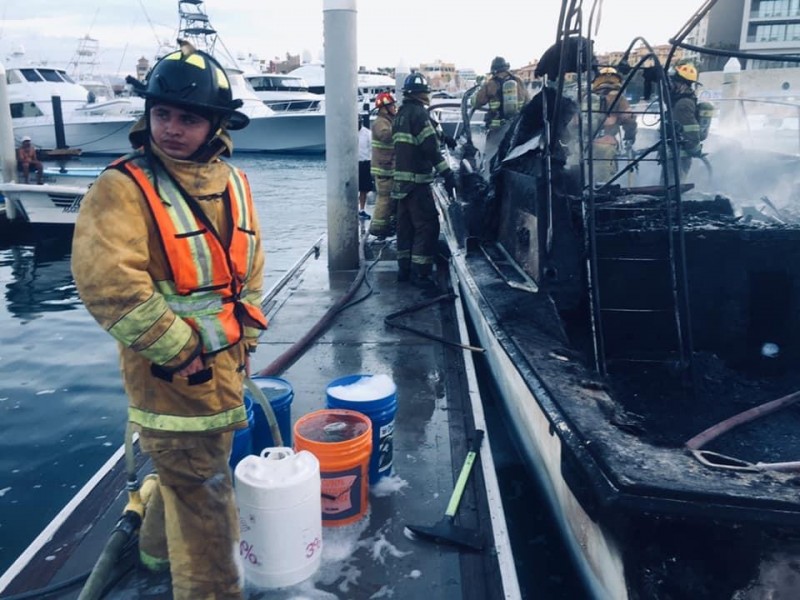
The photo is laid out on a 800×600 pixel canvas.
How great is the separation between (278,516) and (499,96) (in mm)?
7071

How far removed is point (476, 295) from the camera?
4508 mm

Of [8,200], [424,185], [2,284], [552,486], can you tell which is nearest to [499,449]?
[552,486]

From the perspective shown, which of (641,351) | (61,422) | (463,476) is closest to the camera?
(463,476)

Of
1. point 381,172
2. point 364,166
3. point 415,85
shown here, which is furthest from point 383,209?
point 364,166

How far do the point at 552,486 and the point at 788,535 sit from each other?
1.14 m

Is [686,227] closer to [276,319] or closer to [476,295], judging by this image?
[476,295]

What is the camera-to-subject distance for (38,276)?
992 centimetres

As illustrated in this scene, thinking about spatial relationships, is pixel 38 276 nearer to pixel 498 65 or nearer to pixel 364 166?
pixel 364 166

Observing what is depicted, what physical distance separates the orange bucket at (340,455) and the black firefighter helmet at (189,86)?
140cm

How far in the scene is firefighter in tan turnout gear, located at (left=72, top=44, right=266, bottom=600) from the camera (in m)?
1.89

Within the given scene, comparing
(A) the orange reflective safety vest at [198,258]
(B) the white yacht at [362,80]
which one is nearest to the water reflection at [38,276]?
(A) the orange reflective safety vest at [198,258]

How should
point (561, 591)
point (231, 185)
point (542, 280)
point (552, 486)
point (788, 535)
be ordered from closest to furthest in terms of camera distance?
point (788, 535)
point (231, 185)
point (552, 486)
point (561, 591)
point (542, 280)

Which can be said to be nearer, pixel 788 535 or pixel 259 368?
pixel 788 535

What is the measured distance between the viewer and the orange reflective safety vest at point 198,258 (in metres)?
2.00
